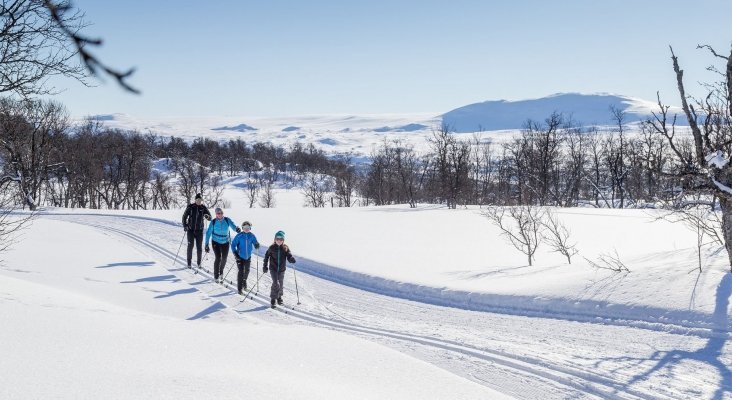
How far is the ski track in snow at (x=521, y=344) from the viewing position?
6.21 meters

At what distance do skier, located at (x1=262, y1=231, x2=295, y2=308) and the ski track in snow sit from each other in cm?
32

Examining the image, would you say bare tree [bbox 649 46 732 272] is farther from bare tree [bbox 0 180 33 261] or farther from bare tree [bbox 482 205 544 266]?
bare tree [bbox 0 180 33 261]

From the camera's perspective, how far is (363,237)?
2388 centimetres

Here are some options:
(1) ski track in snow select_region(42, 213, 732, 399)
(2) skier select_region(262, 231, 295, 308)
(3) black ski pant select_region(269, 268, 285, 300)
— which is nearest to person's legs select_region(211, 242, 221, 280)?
(1) ski track in snow select_region(42, 213, 732, 399)

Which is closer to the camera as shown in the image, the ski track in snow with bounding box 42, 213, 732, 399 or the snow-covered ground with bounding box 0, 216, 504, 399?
the snow-covered ground with bounding box 0, 216, 504, 399

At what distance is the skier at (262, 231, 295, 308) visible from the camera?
1077cm

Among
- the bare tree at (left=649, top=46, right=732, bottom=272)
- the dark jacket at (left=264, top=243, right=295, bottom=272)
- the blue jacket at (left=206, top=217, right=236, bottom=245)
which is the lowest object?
the dark jacket at (left=264, top=243, right=295, bottom=272)

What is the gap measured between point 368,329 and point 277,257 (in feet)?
10.1

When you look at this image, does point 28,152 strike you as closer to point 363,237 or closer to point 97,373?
point 363,237

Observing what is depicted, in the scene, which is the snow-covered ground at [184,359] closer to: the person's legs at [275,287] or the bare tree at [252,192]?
the person's legs at [275,287]

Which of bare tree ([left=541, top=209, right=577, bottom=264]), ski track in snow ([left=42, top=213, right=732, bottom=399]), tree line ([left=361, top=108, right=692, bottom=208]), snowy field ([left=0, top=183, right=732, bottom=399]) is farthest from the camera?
tree line ([left=361, top=108, right=692, bottom=208])

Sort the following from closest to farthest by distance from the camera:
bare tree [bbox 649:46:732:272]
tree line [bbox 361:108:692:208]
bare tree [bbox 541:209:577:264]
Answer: bare tree [bbox 649:46:732:272]
bare tree [bbox 541:209:577:264]
tree line [bbox 361:108:692:208]

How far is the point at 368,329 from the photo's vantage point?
910 cm

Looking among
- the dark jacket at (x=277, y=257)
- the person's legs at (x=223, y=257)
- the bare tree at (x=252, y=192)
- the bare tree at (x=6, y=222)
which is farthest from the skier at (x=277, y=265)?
the bare tree at (x=252, y=192)
